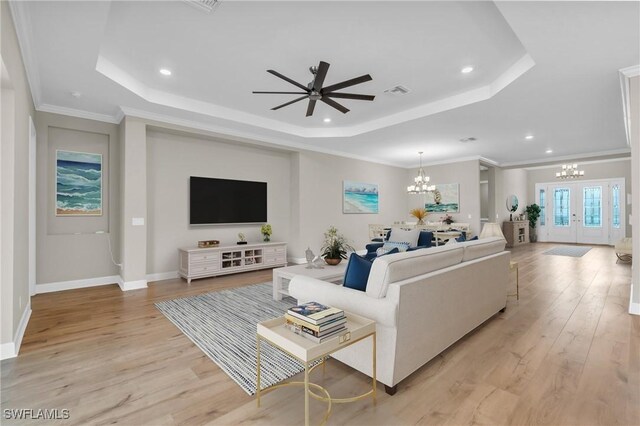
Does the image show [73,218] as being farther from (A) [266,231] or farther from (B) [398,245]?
(B) [398,245]

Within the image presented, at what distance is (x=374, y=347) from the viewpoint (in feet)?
6.00

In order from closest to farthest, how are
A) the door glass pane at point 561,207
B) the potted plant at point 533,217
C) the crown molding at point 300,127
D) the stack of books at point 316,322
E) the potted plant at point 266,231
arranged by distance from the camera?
1. the stack of books at point 316,322
2. the crown molding at point 300,127
3. the potted plant at point 266,231
4. the door glass pane at point 561,207
5. the potted plant at point 533,217

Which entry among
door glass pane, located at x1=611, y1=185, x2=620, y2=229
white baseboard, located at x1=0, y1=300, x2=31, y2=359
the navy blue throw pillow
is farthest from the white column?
door glass pane, located at x1=611, y1=185, x2=620, y2=229

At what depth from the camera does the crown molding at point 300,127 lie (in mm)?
3574

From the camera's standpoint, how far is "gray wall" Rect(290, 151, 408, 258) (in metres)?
6.88

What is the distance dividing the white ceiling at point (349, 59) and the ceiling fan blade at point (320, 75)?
401mm

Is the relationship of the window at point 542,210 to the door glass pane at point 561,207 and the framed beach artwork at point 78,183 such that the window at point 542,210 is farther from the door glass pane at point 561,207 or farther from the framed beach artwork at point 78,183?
the framed beach artwork at point 78,183

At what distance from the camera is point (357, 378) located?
2139 millimetres

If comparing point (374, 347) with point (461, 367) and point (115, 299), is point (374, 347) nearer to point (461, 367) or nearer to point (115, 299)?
point (461, 367)

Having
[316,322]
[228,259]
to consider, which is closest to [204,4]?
[316,322]

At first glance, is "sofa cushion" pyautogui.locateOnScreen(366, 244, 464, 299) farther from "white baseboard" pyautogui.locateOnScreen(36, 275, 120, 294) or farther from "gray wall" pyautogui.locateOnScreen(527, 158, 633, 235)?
"gray wall" pyautogui.locateOnScreen(527, 158, 633, 235)

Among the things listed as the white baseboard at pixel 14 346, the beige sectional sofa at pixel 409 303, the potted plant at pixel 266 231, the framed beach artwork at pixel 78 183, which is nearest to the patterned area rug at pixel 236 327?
the beige sectional sofa at pixel 409 303

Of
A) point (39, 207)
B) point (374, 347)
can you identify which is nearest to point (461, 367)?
point (374, 347)

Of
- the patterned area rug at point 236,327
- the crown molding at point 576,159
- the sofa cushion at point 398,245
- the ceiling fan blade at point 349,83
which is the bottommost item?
the patterned area rug at point 236,327
